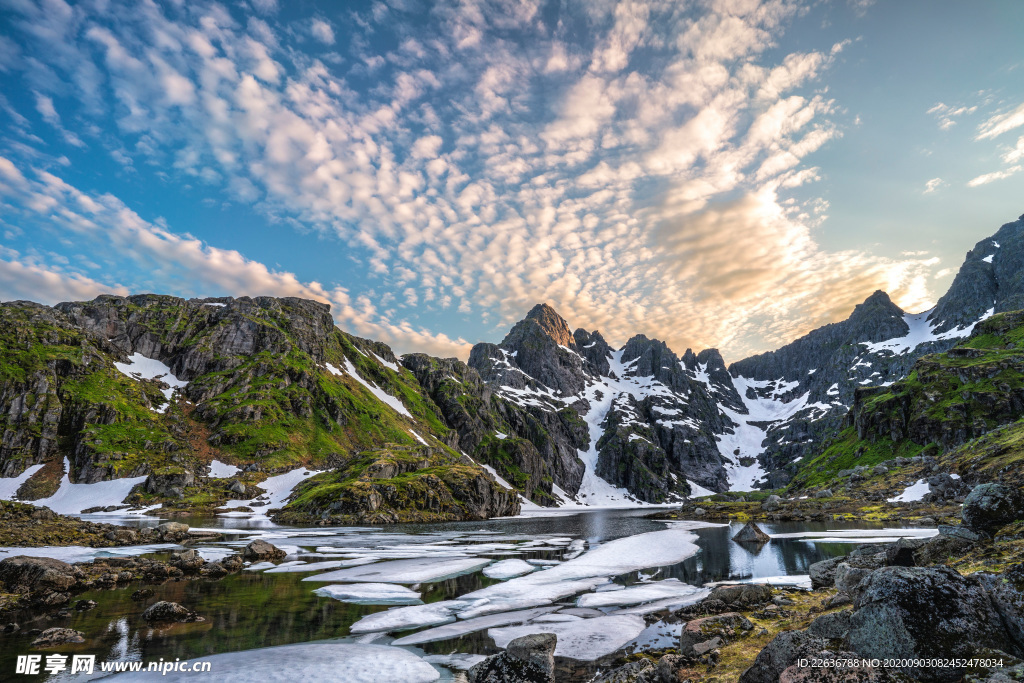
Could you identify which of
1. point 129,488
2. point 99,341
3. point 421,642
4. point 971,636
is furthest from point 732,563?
point 99,341

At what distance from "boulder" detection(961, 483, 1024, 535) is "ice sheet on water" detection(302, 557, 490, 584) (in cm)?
3515

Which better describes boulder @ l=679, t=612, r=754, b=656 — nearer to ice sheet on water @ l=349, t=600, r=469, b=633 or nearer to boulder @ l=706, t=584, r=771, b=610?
boulder @ l=706, t=584, r=771, b=610

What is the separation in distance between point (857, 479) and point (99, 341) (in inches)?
10648

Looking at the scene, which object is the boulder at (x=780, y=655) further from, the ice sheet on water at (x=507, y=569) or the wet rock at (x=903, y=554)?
the ice sheet on water at (x=507, y=569)

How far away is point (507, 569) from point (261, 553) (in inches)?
1047

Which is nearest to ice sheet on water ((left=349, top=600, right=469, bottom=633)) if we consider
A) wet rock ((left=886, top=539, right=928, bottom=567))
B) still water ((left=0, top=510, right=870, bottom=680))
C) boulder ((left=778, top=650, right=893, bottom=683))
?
still water ((left=0, top=510, right=870, bottom=680))

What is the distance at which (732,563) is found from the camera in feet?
147

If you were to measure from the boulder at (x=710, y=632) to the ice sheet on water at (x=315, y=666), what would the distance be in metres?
10.5

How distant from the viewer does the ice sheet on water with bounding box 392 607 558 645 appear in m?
21.5

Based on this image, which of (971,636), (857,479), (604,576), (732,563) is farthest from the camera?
(857,479)

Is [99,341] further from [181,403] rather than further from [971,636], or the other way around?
[971,636]

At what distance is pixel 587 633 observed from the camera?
22.2 m

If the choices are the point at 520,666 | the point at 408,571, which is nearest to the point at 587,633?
the point at 520,666

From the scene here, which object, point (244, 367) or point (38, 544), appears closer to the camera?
point (38, 544)
